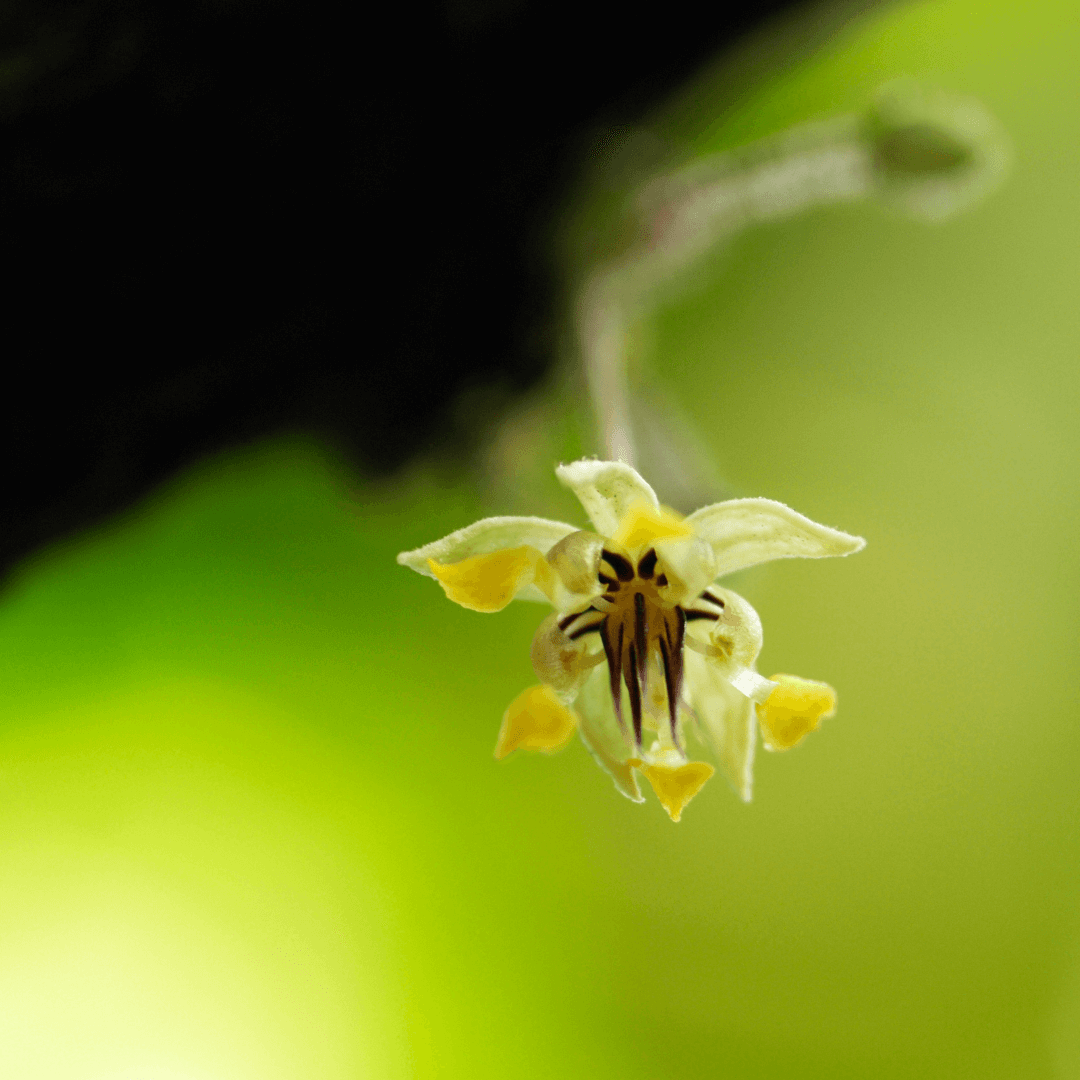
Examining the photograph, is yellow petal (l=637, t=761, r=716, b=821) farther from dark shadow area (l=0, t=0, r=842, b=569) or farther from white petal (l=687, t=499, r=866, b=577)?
dark shadow area (l=0, t=0, r=842, b=569)

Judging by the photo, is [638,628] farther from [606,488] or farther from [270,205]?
[270,205]

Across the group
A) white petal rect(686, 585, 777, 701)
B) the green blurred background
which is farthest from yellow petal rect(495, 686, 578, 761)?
the green blurred background

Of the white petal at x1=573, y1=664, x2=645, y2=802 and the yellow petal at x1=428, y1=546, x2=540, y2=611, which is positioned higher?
the yellow petal at x1=428, y1=546, x2=540, y2=611

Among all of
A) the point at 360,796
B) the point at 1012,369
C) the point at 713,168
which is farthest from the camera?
the point at 1012,369

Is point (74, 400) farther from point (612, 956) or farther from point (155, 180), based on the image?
point (612, 956)

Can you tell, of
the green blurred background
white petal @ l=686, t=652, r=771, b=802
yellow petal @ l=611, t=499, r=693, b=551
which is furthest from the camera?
the green blurred background

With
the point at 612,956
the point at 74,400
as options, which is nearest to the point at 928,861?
the point at 612,956
